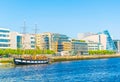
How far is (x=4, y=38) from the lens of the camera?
16438 cm

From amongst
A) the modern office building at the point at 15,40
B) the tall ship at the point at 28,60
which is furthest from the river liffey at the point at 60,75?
the modern office building at the point at 15,40

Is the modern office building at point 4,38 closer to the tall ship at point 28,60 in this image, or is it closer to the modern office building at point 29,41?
the modern office building at point 29,41

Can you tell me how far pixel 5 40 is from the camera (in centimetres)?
16538

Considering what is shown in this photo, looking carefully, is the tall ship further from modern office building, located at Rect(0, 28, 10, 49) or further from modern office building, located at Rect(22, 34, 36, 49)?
modern office building, located at Rect(22, 34, 36, 49)

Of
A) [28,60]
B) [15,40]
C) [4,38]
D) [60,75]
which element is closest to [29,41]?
[15,40]

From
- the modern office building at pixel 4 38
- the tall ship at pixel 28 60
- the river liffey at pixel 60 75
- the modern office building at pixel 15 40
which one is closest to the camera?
the river liffey at pixel 60 75

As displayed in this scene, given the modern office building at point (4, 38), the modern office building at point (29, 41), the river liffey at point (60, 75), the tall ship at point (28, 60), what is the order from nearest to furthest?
the river liffey at point (60, 75) → the tall ship at point (28, 60) → the modern office building at point (4, 38) → the modern office building at point (29, 41)

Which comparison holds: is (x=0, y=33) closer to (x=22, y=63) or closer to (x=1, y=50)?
(x=1, y=50)

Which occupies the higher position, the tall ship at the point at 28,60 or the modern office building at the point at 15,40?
the modern office building at the point at 15,40

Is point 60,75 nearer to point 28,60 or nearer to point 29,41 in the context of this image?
point 28,60

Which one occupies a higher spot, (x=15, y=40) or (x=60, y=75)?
(x=15, y=40)

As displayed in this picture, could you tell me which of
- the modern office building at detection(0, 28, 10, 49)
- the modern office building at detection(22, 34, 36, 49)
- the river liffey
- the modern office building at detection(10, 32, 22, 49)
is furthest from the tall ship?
the modern office building at detection(22, 34, 36, 49)

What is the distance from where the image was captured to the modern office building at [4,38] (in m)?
163

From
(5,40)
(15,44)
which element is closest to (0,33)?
(5,40)
